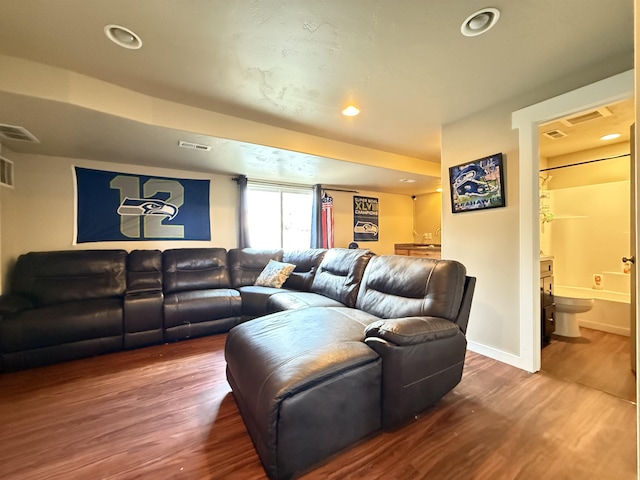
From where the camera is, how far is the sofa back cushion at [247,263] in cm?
375

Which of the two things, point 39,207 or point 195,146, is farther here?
point 39,207

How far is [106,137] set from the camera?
2.48 m

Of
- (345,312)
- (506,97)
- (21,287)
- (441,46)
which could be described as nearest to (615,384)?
(345,312)

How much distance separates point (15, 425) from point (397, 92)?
11.8ft

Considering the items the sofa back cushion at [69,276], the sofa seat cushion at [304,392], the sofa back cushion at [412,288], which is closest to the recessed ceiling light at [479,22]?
the sofa back cushion at [412,288]

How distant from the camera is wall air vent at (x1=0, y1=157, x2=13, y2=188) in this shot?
103 inches

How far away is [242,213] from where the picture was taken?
4137 mm

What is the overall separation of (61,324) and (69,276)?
716 mm

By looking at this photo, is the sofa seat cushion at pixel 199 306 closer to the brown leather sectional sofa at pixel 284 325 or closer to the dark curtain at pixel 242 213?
the brown leather sectional sofa at pixel 284 325

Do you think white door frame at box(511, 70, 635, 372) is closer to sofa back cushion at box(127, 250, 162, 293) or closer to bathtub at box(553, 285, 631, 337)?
bathtub at box(553, 285, 631, 337)

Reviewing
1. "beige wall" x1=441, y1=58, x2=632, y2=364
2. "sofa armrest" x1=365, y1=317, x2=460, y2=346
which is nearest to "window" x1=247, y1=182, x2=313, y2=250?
"beige wall" x1=441, y1=58, x2=632, y2=364

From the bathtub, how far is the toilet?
0.23 metres

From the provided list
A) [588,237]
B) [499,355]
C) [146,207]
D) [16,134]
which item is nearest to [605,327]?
[588,237]

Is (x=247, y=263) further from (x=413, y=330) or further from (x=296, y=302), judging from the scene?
(x=413, y=330)
